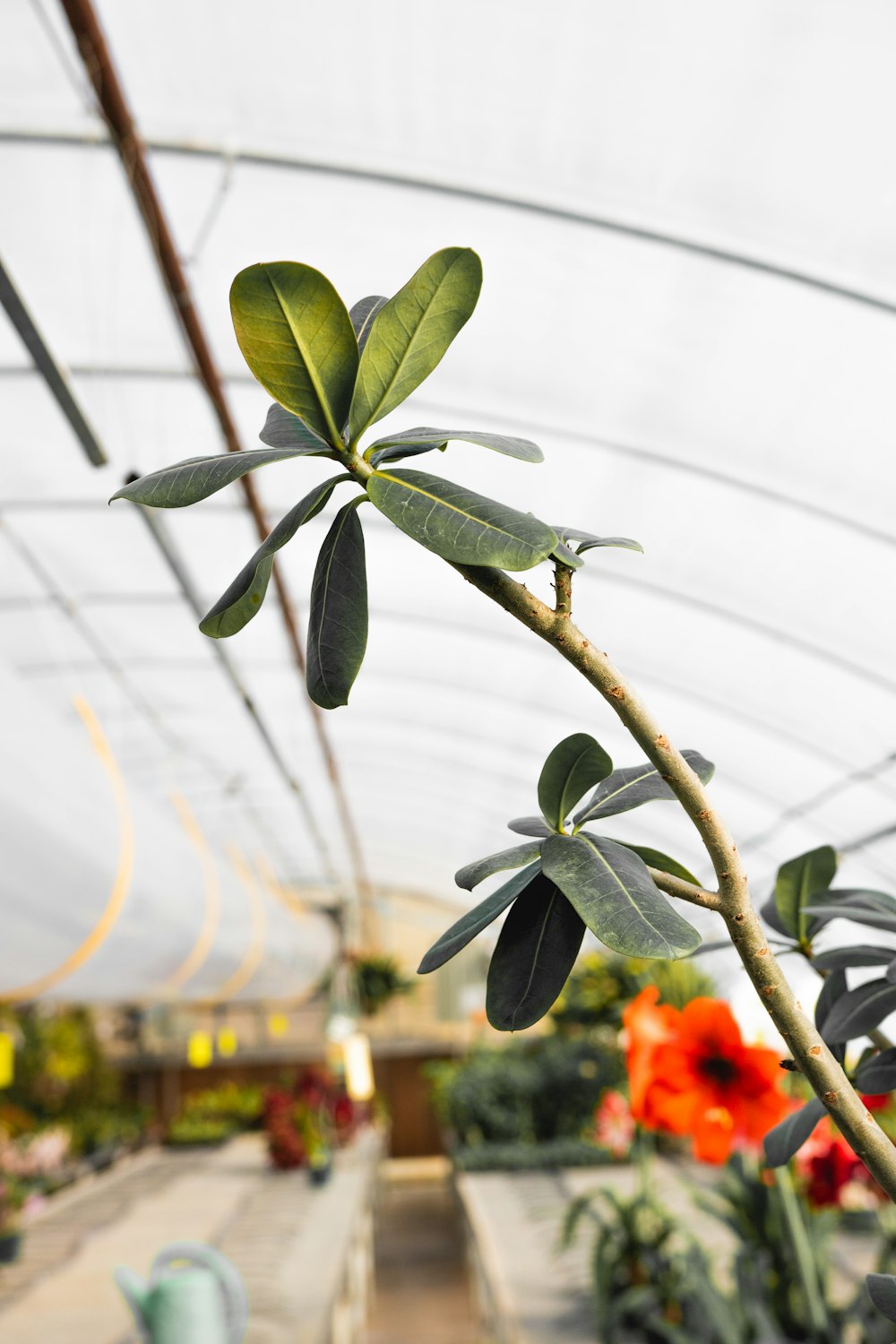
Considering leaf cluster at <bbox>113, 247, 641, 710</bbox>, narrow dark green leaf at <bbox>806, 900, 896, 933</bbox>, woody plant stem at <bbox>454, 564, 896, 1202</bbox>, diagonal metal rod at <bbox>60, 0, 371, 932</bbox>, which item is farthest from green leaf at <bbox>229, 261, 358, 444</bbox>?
diagonal metal rod at <bbox>60, 0, 371, 932</bbox>

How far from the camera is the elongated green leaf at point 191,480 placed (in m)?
0.59

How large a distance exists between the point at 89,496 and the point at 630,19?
3260mm

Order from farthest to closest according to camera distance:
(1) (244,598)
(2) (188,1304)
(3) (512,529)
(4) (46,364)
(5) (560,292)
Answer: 1. (5) (560,292)
2. (2) (188,1304)
3. (4) (46,364)
4. (1) (244,598)
5. (3) (512,529)

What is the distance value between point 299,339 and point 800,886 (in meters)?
0.57

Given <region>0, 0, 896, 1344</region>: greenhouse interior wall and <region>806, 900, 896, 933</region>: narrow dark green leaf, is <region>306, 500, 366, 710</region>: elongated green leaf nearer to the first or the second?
<region>0, 0, 896, 1344</region>: greenhouse interior wall

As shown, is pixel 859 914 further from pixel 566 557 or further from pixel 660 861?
pixel 566 557

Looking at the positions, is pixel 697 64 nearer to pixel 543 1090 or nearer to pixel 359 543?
pixel 359 543

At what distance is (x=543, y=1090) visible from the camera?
8.40 m

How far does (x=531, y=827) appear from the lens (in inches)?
28.9

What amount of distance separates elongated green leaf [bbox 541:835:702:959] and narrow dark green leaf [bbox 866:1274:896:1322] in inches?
9.6

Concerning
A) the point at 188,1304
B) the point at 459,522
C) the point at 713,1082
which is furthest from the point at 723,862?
the point at 188,1304

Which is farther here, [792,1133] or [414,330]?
[792,1133]

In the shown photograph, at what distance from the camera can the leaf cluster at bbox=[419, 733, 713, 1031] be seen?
566mm

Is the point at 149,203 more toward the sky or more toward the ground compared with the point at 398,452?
more toward the sky
